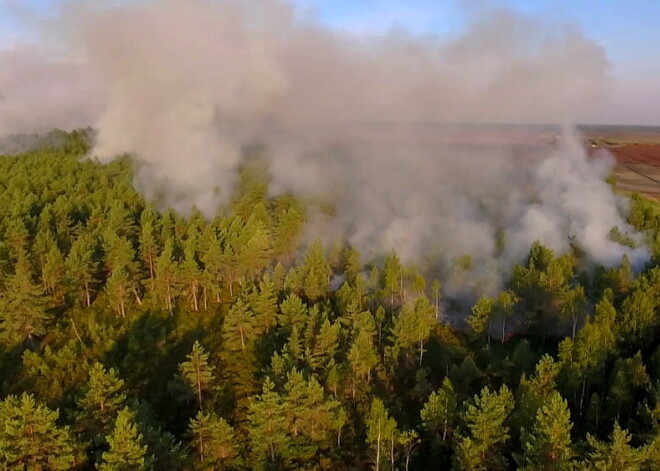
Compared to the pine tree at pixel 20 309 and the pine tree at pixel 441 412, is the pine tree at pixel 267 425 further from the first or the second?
the pine tree at pixel 20 309

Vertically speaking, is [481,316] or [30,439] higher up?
[481,316]

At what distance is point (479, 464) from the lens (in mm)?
33406

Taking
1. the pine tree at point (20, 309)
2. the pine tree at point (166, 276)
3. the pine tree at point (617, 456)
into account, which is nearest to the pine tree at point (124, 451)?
the pine tree at point (617, 456)

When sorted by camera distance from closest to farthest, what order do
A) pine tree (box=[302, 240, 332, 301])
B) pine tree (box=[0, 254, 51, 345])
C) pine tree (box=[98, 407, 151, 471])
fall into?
pine tree (box=[98, 407, 151, 471]), pine tree (box=[0, 254, 51, 345]), pine tree (box=[302, 240, 332, 301])

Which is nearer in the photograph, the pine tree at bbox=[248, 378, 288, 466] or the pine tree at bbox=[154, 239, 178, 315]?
the pine tree at bbox=[248, 378, 288, 466]

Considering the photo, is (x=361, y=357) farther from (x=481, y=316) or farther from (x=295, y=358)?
(x=481, y=316)

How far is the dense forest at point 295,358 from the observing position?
33531 millimetres

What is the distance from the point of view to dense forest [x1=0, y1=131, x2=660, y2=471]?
110ft

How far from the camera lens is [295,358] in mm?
45719

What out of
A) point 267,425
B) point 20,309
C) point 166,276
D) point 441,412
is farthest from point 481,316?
point 20,309

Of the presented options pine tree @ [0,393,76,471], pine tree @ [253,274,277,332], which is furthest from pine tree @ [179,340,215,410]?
pine tree @ [0,393,76,471]

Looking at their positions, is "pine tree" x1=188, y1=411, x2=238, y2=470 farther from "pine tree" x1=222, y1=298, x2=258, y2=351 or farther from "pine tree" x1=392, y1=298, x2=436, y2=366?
"pine tree" x1=392, y1=298, x2=436, y2=366

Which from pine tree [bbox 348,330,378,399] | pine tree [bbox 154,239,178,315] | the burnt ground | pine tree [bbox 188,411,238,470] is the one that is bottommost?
pine tree [bbox 188,411,238,470]

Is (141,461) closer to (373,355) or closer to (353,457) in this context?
(353,457)
